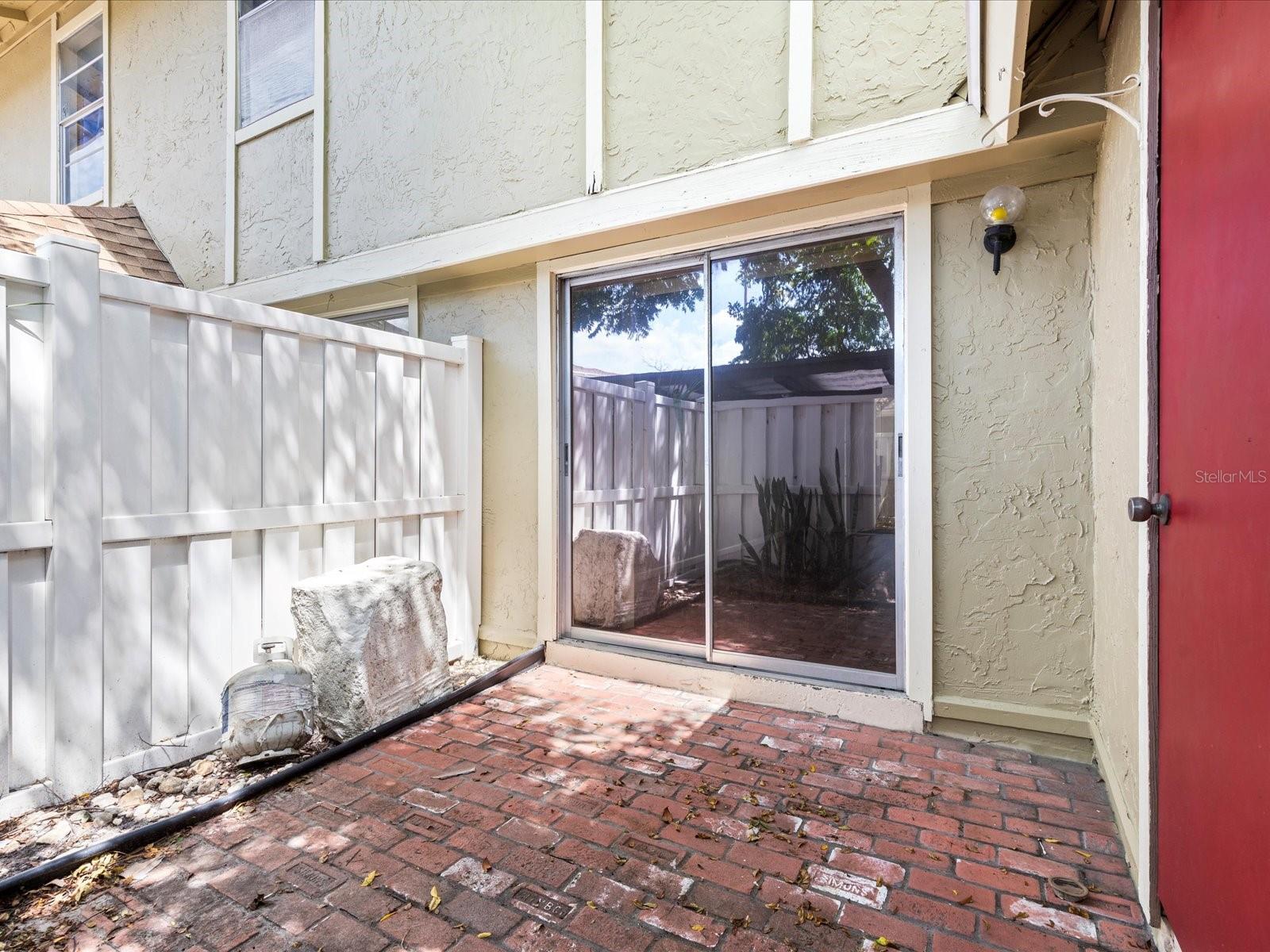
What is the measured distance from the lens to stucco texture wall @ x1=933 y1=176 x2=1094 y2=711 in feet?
8.98

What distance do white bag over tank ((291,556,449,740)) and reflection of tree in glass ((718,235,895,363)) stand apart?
2263mm

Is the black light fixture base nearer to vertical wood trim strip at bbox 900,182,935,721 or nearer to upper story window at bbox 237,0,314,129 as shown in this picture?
vertical wood trim strip at bbox 900,182,935,721

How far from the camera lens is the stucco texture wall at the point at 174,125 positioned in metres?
5.52

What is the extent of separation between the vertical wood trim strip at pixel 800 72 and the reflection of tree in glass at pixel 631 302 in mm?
911

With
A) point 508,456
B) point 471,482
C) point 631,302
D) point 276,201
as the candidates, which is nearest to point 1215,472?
point 631,302

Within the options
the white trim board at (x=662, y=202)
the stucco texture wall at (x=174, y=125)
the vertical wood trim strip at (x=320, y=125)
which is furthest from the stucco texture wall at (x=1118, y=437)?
the stucco texture wall at (x=174, y=125)

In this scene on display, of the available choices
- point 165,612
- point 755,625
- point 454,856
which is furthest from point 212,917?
point 755,625

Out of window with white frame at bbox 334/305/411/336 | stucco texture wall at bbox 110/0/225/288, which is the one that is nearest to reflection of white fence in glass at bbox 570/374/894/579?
window with white frame at bbox 334/305/411/336

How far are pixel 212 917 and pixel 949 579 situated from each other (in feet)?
10.0

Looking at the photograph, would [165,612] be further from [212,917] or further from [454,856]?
[454,856]

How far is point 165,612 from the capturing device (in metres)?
2.71

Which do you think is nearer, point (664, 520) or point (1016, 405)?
point (1016, 405)

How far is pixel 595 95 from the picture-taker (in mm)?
3637

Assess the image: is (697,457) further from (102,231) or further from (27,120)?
(27,120)
